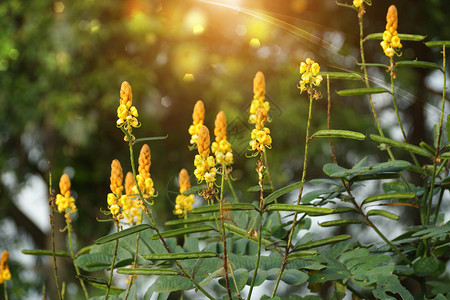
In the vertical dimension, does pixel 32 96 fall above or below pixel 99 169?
above

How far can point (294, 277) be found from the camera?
2.23 feet

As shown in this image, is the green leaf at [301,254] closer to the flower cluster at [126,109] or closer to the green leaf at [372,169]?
the green leaf at [372,169]

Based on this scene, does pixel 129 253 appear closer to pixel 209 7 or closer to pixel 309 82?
pixel 309 82

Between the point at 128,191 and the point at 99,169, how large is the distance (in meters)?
2.92

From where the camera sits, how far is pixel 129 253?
0.81m

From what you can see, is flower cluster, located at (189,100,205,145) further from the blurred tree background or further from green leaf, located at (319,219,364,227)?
the blurred tree background

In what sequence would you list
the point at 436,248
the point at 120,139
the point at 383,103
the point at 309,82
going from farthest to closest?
1. the point at 120,139
2. the point at 383,103
3. the point at 436,248
4. the point at 309,82

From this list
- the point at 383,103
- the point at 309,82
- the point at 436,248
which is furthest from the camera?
the point at 383,103

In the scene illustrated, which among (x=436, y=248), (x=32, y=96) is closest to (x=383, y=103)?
(x=32, y=96)

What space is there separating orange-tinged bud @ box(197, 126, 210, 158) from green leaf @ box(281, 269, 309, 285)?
183mm

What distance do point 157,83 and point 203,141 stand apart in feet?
10.3

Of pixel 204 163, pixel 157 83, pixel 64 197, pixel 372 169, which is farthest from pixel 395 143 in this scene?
pixel 157 83

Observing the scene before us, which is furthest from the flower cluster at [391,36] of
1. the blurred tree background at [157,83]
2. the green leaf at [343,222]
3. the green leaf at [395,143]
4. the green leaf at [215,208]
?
the blurred tree background at [157,83]

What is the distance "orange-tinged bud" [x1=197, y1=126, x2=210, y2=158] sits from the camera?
61cm
